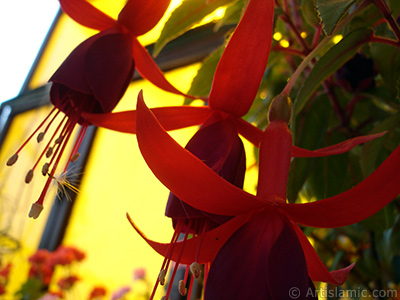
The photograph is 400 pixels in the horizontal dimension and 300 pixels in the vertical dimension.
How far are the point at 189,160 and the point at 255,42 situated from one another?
0.10m

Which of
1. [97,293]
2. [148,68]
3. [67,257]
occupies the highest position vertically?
[148,68]

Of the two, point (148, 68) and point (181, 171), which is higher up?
point (148, 68)

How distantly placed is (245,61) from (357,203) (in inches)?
4.8

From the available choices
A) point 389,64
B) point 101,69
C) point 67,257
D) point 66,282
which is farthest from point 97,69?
point 66,282

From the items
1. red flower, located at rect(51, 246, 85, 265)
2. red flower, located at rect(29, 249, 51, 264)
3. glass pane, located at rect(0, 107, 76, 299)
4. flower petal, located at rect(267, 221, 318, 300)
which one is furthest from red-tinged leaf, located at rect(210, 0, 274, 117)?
glass pane, located at rect(0, 107, 76, 299)

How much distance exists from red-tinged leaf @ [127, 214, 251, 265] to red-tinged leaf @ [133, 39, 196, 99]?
0.50ft

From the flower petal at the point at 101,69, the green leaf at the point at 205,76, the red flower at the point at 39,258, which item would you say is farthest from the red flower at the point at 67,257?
the flower petal at the point at 101,69

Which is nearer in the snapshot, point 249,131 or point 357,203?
point 357,203

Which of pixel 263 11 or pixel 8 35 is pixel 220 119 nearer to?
pixel 263 11

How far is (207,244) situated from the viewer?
0.26 metres

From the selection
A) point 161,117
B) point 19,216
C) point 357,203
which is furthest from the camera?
point 19,216

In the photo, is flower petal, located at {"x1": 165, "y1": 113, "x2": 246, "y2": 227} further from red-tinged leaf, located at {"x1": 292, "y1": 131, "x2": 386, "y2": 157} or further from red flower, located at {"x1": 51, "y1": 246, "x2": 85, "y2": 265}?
red flower, located at {"x1": 51, "y1": 246, "x2": 85, "y2": 265}

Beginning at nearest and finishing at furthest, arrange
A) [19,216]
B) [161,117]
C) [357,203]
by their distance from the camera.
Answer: [357,203], [161,117], [19,216]

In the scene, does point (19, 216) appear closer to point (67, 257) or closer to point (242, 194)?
point (67, 257)
